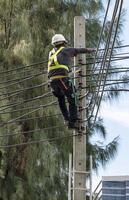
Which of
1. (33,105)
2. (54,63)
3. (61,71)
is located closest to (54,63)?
(54,63)

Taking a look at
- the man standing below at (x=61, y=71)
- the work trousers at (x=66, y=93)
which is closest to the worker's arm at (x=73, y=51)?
the man standing below at (x=61, y=71)

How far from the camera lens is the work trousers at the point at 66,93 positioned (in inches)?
250

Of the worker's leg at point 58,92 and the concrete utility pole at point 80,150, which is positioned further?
the concrete utility pole at point 80,150

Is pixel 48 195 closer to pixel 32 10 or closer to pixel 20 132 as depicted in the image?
pixel 20 132

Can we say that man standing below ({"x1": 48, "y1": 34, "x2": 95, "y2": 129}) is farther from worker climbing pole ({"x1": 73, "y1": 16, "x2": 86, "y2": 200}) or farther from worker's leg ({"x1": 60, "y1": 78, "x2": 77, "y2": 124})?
worker climbing pole ({"x1": 73, "y1": 16, "x2": 86, "y2": 200})

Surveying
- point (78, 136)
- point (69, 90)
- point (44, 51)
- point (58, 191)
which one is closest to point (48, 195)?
point (58, 191)

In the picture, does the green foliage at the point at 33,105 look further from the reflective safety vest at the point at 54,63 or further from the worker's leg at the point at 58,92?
the reflective safety vest at the point at 54,63

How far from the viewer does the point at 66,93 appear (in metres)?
6.41

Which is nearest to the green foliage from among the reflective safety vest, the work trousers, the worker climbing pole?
the worker climbing pole

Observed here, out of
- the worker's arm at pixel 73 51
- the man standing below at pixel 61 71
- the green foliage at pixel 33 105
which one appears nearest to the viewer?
the man standing below at pixel 61 71

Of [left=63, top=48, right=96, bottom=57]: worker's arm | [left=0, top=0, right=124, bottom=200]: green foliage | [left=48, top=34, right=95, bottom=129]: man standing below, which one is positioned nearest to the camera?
[left=48, top=34, right=95, bottom=129]: man standing below

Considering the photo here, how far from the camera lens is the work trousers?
6.35 meters

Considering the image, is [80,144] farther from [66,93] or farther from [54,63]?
[54,63]

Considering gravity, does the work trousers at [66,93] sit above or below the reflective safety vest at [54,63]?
below
